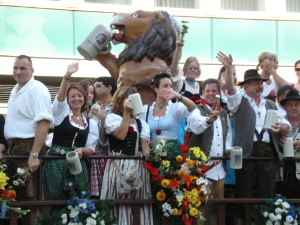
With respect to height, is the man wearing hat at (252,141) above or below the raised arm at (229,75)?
below

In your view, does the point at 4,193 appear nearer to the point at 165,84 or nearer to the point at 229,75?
the point at 165,84

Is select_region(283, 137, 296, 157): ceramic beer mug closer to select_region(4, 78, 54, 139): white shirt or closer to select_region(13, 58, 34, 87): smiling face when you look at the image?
select_region(4, 78, 54, 139): white shirt

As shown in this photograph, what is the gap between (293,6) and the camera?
2227 cm

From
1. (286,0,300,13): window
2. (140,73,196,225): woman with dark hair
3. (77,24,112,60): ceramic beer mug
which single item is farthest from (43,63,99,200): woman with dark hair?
(286,0,300,13): window

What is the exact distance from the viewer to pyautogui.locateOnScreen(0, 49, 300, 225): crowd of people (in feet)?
31.3

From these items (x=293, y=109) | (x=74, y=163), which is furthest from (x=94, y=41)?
(x=293, y=109)

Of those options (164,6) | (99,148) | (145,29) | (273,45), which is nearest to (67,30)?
(164,6)

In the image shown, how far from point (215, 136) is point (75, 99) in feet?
5.46

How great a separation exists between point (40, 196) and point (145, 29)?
3.03m

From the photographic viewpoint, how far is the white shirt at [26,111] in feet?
31.3

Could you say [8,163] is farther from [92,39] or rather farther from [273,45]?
[273,45]

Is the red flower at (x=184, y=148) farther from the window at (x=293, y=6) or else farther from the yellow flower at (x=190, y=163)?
the window at (x=293, y=6)

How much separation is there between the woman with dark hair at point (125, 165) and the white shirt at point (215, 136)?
533 millimetres

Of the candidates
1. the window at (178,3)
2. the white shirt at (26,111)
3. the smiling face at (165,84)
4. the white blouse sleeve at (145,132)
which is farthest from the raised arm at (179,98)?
the window at (178,3)
